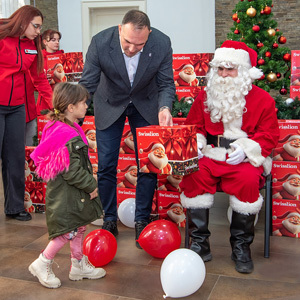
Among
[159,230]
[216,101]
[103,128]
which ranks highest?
[216,101]

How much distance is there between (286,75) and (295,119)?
5.09ft

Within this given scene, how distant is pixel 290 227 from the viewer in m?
2.97

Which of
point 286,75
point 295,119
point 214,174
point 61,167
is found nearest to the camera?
point 61,167

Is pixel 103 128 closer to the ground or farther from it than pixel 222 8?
closer to the ground

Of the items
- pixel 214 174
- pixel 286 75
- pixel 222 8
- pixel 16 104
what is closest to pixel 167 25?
pixel 222 8

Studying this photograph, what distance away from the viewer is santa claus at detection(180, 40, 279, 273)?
7.89 ft

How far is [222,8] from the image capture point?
7719 mm

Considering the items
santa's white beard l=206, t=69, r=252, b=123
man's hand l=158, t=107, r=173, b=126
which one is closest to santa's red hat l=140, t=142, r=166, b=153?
man's hand l=158, t=107, r=173, b=126

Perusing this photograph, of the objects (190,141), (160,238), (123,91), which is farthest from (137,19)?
(160,238)

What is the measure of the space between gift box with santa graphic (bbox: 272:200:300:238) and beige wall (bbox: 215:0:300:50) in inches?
209

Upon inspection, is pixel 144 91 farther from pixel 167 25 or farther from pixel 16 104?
pixel 167 25

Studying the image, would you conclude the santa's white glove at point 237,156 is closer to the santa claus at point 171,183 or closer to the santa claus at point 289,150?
the santa claus at point 289,150

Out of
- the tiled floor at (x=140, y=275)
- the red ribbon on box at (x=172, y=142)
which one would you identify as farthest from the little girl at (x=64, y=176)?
the red ribbon on box at (x=172, y=142)

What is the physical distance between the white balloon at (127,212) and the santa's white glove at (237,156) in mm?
940
